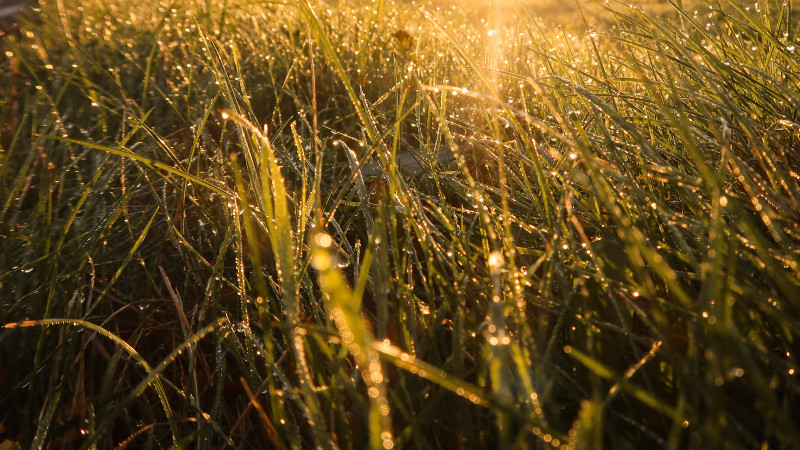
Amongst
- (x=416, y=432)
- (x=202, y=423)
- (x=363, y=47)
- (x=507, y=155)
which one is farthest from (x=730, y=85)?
(x=363, y=47)

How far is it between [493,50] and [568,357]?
130cm

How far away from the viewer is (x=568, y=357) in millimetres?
674

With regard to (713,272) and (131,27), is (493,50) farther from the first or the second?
(131,27)

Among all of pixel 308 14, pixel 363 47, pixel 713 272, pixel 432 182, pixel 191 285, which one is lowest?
pixel 191 285

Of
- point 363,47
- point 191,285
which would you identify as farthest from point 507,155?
point 363,47

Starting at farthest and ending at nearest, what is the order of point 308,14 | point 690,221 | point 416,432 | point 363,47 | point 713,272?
point 363,47, point 308,14, point 690,221, point 416,432, point 713,272

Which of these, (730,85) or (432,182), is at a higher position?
(730,85)

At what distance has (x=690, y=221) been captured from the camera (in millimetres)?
664

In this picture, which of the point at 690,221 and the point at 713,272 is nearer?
the point at 713,272

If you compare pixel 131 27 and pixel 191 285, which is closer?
pixel 191 285

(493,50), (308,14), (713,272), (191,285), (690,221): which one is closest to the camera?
(713,272)

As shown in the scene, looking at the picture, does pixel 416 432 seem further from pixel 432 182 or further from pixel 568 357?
pixel 432 182

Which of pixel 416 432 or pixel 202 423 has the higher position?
pixel 416 432

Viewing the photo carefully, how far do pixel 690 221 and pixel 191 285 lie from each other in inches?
34.7
